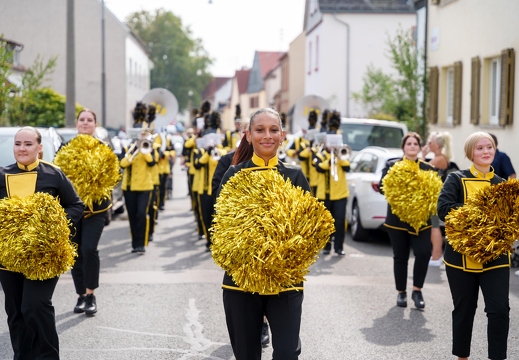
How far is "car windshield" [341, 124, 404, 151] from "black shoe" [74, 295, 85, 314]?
10.2m

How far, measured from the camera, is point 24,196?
6121 millimetres

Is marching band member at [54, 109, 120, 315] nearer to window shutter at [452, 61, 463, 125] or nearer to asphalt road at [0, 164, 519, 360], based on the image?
asphalt road at [0, 164, 519, 360]

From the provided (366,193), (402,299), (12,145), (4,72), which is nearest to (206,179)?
(366,193)

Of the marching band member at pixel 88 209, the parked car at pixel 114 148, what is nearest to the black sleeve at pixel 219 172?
the marching band member at pixel 88 209

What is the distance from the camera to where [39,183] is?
6199mm

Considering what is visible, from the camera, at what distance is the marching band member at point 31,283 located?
19.4 ft

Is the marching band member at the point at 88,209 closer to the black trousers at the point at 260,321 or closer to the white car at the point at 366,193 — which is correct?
the black trousers at the point at 260,321

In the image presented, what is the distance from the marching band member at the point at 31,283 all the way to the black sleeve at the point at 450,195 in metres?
2.57

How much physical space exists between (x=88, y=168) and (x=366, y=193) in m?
6.41

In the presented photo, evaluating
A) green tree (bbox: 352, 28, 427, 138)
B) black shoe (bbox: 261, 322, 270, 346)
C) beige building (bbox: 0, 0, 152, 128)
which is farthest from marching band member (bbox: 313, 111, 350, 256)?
beige building (bbox: 0, 0, 152, 128)

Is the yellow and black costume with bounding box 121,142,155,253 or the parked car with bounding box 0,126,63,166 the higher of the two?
the parked car with bounding box 0,126,63,166

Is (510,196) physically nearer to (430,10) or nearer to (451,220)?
(451,220)

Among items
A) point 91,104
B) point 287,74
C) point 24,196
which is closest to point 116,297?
point 24,196

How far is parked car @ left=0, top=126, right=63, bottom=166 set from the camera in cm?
1091
